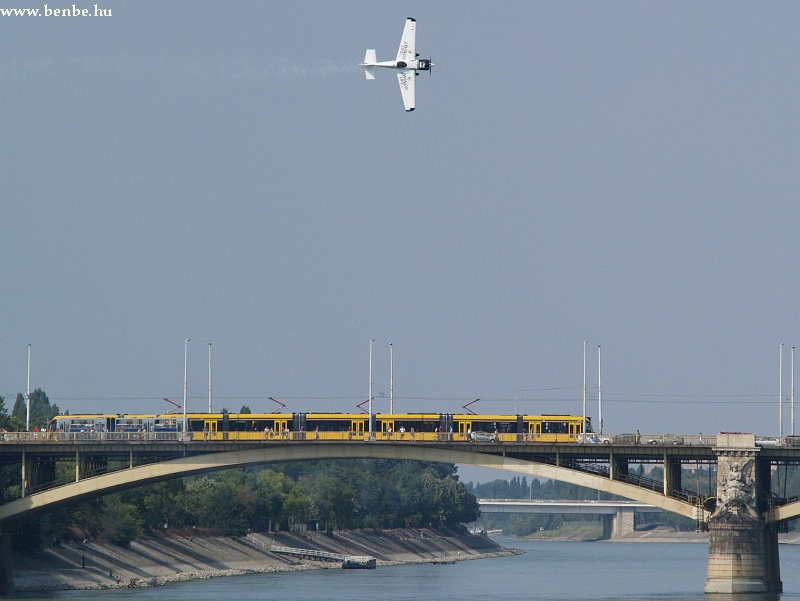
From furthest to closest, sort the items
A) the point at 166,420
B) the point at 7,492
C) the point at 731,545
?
the point at 7,492
the point at 166,420
the point at 731,545

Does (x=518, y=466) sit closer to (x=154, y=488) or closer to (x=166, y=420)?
(x=166, y=420)

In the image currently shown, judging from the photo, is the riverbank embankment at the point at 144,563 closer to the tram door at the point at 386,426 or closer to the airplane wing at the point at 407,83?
the tram door at the point at 386,426

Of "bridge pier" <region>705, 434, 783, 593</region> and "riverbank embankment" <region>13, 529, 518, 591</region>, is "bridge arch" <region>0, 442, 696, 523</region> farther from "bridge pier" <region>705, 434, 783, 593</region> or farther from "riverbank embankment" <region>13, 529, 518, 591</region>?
"riverbank embankment" <region>13, 529, 518, 591</region>

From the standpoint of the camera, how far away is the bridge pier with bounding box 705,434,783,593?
129 meters

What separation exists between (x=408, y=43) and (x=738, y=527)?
170 ft

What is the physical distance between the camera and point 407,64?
4710 inches

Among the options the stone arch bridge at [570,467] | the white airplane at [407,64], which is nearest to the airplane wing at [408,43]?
the white airplane at [407,64]

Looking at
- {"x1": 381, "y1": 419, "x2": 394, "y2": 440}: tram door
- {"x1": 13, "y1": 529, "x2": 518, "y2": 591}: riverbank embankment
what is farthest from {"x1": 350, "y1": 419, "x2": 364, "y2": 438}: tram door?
{"x1": 13, "y1": 529, "x2": 518, "y2": 591}: riverbank embankment

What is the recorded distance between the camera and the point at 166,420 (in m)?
146

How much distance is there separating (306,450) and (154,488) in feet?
185

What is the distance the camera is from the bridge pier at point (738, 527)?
422 ft

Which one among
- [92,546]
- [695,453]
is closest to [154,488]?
[92,546]

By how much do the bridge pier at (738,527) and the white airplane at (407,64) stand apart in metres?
42.2

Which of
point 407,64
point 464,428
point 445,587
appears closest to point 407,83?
point 407,64
